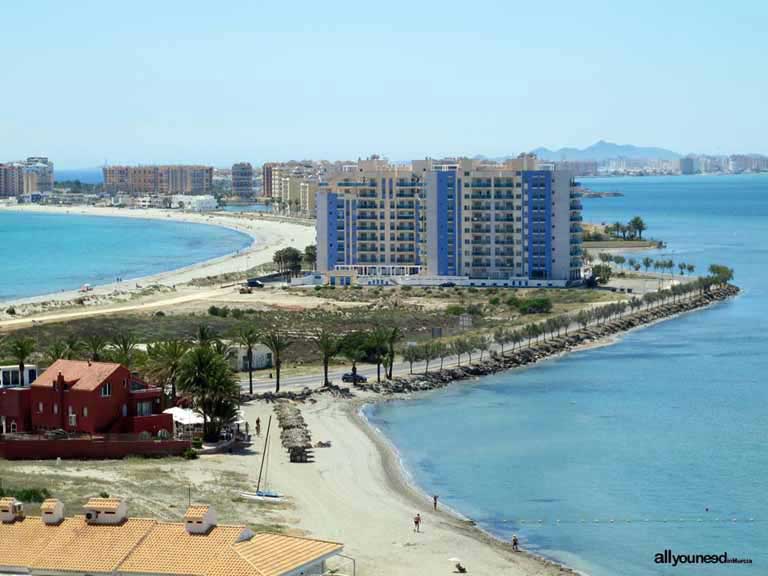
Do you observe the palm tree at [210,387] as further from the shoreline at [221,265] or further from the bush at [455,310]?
the shoreline at [221,265]

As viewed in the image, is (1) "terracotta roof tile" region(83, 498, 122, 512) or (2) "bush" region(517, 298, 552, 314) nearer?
(1) "terracotta roof tile" region(83, 498, 122, 512)

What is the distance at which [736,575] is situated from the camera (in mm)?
35750

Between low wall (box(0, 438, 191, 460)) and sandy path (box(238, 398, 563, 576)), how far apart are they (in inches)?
137

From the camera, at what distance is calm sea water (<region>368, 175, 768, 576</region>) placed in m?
39.0

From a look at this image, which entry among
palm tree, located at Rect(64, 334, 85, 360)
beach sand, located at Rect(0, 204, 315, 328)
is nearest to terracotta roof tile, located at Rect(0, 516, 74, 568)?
palm tree, located at Rect(64, 334, 85, 360)

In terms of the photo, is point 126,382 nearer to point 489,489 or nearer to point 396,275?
point 489,489

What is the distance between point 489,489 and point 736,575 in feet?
33.8

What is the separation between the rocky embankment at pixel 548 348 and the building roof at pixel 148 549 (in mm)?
31848

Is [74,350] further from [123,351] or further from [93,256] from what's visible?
[93,256]

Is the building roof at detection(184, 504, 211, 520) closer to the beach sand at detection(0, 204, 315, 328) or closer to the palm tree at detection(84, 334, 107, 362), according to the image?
the palm tree at detection(84, 334, 107, 362)

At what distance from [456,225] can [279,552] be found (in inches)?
3036

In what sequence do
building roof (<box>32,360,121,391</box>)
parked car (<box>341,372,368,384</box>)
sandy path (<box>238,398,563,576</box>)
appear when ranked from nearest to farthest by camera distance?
sandy path (<box>238,398,563,576</box>), building roof (<box>32,360,121,391</box>), parked car (<box>341,372,368,384</box>)

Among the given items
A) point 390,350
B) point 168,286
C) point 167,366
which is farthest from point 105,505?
point 168,286

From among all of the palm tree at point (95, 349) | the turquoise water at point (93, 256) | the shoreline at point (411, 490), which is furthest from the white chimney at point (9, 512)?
the turquoise water at point (93, 256)
